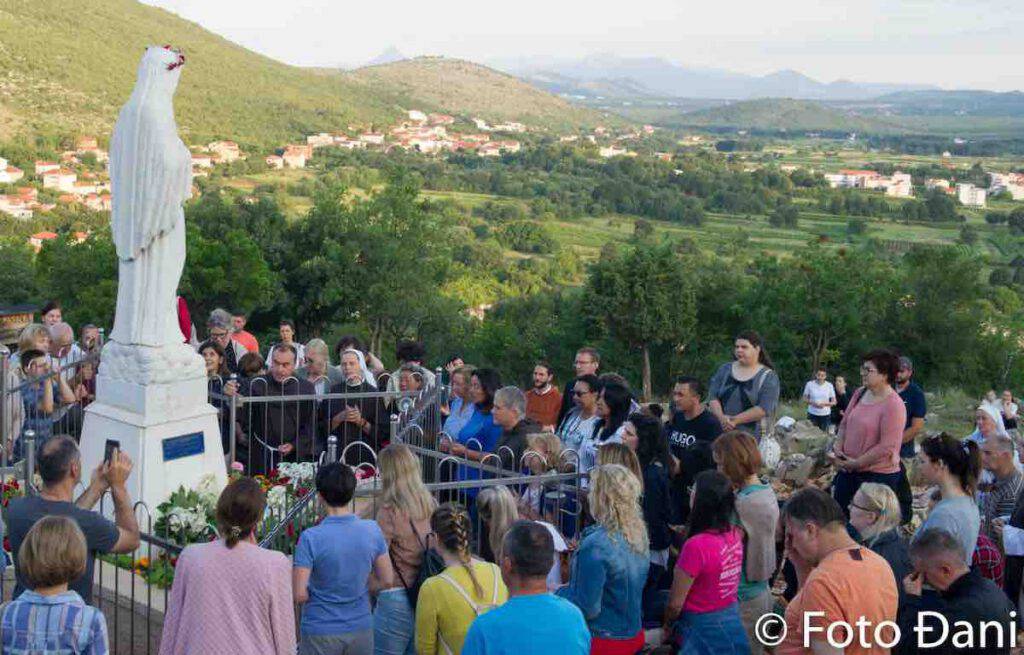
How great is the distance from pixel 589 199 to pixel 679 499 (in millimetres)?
90342

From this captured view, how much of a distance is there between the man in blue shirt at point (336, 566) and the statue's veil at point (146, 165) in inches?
132

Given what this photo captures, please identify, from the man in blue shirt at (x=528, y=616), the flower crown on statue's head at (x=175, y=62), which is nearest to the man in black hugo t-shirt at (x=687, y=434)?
the man in blue shirt at (x=528, y=616)

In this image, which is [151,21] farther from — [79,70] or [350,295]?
[350,295]

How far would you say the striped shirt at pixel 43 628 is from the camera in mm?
3406

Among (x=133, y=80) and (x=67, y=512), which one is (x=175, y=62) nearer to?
(x=67, y=512)

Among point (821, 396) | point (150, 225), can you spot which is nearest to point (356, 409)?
point (150, 225)

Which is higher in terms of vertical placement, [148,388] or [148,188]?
[148,188]

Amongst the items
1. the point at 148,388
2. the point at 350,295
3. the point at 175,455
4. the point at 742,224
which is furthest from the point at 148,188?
the point at 742,224

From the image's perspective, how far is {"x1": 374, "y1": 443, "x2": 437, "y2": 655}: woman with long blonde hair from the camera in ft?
14.3

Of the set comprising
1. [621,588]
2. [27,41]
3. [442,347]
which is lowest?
[442,347]

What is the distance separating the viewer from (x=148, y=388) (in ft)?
22.4

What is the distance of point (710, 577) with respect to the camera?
4.53 m

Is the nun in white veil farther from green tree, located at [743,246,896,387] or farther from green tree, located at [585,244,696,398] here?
green tree, located at [585,244,696,398]

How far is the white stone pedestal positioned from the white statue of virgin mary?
0.37 ft
